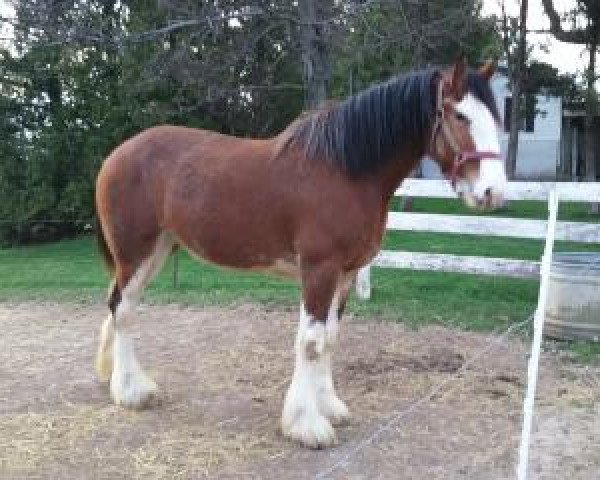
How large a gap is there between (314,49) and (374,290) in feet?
19.6

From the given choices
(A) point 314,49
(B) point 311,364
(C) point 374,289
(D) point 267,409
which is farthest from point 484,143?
(A) point 314,49

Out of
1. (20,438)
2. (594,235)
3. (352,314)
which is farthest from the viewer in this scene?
(352,314)

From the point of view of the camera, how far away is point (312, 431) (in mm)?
4031

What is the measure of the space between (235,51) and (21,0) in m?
3.77

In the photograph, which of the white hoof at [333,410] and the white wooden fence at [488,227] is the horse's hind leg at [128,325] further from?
the white wooden fence at [488,227]

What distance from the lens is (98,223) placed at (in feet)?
17.0

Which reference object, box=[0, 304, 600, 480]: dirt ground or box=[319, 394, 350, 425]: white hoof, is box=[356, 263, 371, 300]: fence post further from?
box=[319, 394, 350, 425]: white hoof

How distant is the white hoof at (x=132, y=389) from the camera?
15.1 ft

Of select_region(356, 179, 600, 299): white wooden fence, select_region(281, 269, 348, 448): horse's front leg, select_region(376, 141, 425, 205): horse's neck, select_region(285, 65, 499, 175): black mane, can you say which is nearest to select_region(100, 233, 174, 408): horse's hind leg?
select_region(281, 269, 348, 448): horse's front leg

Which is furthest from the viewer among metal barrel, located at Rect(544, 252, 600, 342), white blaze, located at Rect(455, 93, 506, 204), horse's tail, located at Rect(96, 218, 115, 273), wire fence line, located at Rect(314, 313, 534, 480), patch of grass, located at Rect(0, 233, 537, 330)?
patch of grass, located at Rect(0, 233, 537, 330)

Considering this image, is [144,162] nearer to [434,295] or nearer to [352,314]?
[352,314]

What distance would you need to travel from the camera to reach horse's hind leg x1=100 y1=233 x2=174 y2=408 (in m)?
4.67

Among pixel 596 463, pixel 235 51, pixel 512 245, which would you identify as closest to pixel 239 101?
pixel 235 51

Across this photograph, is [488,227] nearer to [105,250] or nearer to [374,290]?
[374,290]
